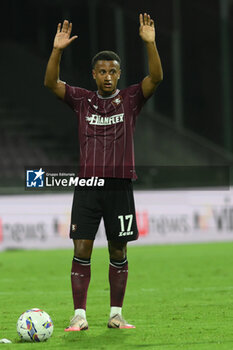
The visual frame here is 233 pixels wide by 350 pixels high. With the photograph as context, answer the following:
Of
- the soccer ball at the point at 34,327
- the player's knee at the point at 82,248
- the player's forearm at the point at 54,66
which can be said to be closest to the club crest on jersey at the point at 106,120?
the player's forearm at the point at 54,66

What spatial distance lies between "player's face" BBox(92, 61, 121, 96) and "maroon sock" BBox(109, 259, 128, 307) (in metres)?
1.16

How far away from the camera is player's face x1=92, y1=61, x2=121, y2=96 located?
5688 mm

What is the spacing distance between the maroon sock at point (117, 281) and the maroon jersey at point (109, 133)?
617 mm

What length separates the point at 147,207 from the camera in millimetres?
13484

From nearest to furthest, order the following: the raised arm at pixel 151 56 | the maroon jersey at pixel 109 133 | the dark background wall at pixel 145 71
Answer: the raised arm at pixel 151 56 < the maroon jersey at pixel 109 133 < the dark background wall at pixel 145 71

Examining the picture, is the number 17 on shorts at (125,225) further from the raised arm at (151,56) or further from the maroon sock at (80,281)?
the raised arm at (151,56)

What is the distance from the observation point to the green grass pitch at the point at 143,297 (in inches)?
211

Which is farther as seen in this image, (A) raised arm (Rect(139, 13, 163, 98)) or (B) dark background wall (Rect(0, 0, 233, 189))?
(B) dark background wall (Rect(0, 0, 233, 189))

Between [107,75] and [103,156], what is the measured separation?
0.53m

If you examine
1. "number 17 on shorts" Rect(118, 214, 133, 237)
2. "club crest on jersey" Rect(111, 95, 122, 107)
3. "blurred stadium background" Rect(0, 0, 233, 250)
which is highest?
"blurred stadium background" Rect(0, 0, 233, 250)

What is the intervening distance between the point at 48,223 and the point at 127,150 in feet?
24.7

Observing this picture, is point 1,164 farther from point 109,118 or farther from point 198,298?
point 109,118

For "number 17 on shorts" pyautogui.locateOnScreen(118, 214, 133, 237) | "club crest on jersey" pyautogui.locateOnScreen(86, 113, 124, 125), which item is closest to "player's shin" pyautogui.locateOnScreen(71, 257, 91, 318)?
"number 17 on shorts" pyautogui.locateOnScreen(118, 214, 133, 237)

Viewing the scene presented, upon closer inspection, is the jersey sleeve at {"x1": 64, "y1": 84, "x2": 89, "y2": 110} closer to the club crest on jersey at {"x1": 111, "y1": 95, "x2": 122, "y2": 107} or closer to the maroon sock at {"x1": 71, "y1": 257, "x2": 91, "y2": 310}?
the club crest on jersey at {"x1": 111, "y1": 95, "x2": 122, "y2": 107}
